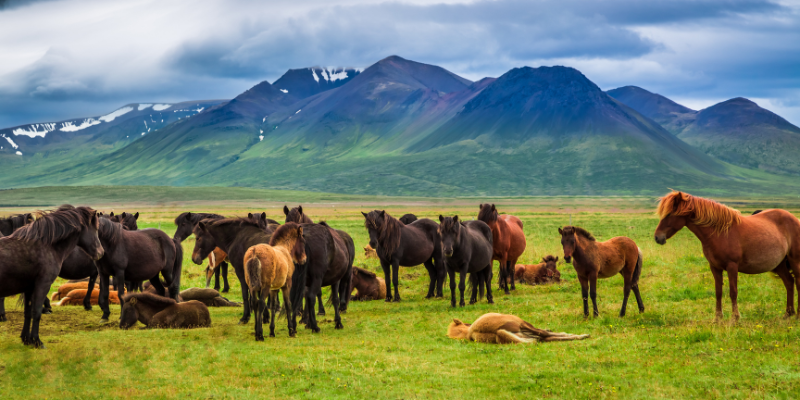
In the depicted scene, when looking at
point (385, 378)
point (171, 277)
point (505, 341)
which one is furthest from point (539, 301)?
point (171, 277)

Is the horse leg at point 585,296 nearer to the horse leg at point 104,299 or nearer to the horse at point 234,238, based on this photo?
the horse at point 234,238

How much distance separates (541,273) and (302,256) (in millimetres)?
10469

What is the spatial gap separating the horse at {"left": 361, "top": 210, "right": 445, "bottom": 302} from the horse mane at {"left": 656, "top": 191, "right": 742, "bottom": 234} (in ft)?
23.2

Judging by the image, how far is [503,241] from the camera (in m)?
18.4

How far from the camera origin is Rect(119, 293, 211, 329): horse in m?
12.4

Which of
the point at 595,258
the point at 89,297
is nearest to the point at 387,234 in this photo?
the point at 595,258

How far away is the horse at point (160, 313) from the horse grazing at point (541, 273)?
1109 centimetres

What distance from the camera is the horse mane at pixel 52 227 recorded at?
1023 centimetres

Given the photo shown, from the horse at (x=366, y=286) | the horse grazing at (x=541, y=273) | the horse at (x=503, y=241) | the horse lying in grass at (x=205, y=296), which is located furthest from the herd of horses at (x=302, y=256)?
the horse grazing at (x=541, y=273)

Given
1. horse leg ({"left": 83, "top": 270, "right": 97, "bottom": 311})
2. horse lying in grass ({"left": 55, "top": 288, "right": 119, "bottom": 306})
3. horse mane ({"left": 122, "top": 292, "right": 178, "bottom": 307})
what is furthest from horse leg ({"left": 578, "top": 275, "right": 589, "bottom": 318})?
horse lying in grass ({"left": 55, "top": 288, "right": 119, "bottom": 306})

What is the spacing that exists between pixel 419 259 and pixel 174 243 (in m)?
6.55

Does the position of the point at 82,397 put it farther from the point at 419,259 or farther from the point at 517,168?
the point at 517,168

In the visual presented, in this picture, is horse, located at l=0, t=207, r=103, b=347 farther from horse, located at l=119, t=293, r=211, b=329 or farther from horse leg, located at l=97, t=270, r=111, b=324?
horse leg, located at l=97, t=270, r=111, b=324

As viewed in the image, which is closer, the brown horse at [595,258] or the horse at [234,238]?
the brown horse at [595,258]
